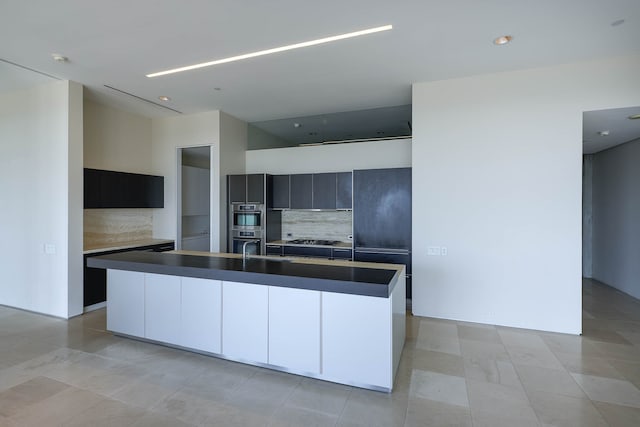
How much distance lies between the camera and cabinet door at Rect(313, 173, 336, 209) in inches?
209

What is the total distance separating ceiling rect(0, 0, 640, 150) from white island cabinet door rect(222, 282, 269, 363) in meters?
2.43

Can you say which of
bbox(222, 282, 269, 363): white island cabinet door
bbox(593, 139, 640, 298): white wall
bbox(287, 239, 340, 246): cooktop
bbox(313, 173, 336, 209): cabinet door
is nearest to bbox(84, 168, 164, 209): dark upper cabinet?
bbox(287, 239, 340, 246): cooktop

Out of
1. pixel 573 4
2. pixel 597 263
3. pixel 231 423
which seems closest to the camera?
pixel 231 423

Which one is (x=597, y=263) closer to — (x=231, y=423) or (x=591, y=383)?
(x=591, y=383)

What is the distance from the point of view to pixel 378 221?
4.82 meters

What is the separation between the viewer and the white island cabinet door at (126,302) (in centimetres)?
342

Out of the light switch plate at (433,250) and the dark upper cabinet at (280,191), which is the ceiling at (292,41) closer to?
the dark upper cabinet at (280,191)

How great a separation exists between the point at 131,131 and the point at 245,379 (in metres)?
4.98

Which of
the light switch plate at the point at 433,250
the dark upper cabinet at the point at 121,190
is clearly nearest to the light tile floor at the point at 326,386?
the light switch plate at the point at 433,250

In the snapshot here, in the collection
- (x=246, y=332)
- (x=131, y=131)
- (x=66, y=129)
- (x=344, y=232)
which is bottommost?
(x=246, y=332)

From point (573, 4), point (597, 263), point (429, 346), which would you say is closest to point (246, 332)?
point (429, 346)

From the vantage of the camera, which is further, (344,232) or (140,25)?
(344,232)

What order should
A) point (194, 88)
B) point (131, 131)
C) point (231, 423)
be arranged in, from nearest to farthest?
point (231, 423) < point (194, 88) < point (131, 131)

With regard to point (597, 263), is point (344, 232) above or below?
above
